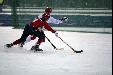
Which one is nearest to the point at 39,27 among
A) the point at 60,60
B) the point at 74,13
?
the point at 60,60

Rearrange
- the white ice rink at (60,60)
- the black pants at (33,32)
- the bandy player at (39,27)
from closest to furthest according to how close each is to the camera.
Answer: the white ice rink at (60,60) → the bandy player at (39,27) → the black pants at (33,32)

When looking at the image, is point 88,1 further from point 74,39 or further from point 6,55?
point 6,55

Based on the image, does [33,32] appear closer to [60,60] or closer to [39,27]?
[39,27]

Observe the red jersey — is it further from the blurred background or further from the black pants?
the blurred background

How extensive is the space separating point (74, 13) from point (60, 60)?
12.9 m

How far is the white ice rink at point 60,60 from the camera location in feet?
30.9

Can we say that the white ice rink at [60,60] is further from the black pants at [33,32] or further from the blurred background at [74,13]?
the blurred background at [74,13]

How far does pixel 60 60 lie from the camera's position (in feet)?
35.9

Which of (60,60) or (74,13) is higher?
(74,13)

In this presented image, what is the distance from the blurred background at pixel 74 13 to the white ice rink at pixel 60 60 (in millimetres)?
5356

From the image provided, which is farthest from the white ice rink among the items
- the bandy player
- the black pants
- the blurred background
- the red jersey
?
the blurred background

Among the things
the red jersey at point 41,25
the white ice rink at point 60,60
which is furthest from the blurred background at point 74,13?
the red jersey at point 41,25

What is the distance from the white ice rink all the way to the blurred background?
Answer: 17.6ft

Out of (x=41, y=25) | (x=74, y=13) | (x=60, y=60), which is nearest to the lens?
(x=60, y=60)
